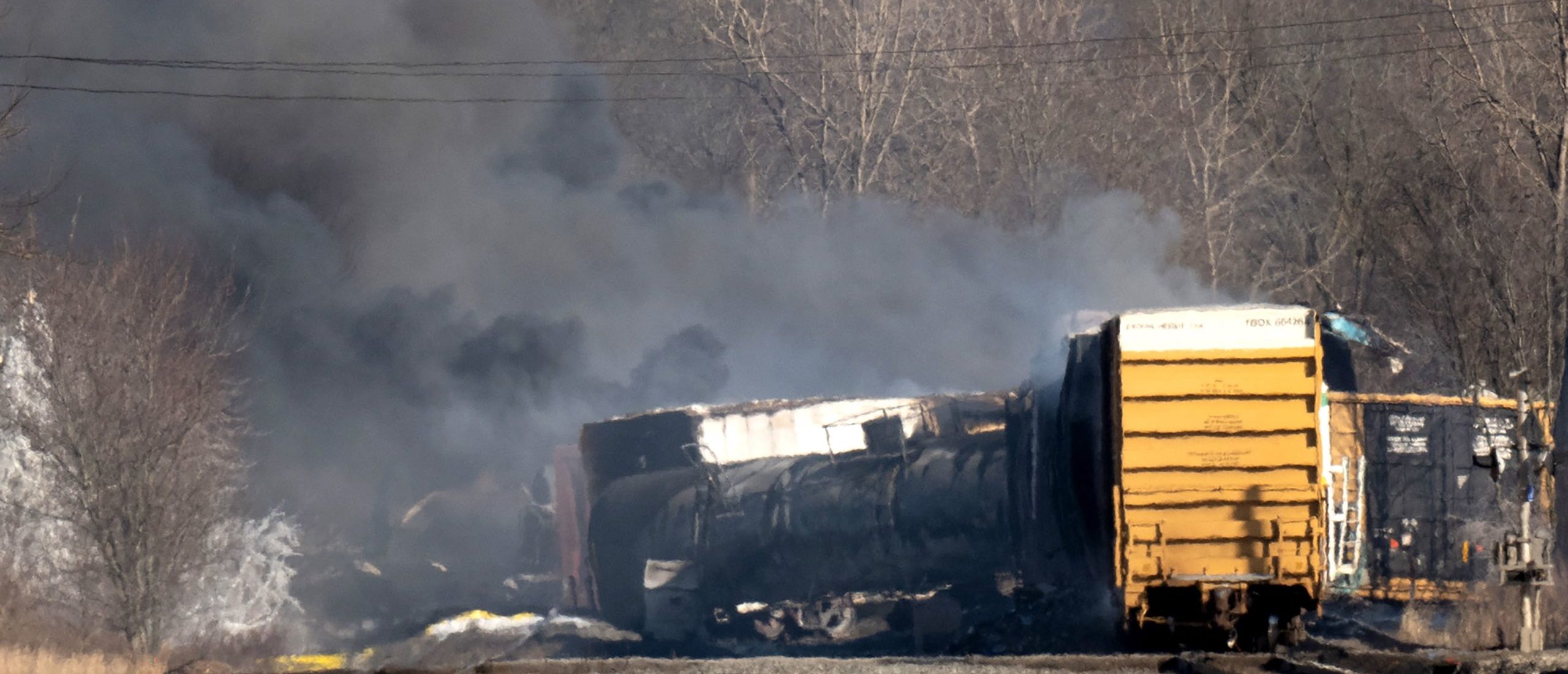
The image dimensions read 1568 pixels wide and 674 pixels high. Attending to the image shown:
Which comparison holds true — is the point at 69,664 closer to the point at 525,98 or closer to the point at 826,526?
the point at 826,526

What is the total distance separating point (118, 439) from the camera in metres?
22.4

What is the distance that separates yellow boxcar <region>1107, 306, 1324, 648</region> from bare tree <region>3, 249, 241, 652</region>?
1272cm

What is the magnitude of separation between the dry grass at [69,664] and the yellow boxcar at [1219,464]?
30.8ft

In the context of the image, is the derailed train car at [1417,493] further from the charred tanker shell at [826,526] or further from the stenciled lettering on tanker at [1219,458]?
the stenciled lettering on tanker at [1219,458]

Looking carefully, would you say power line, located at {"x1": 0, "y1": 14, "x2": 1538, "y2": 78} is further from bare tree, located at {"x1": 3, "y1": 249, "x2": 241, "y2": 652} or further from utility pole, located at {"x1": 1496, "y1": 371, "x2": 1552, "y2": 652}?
utility pole, located at {"x1": 1496, "y1": 371, "x2": 1552, "y2": 652}

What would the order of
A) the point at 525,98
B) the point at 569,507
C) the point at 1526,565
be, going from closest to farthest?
the point at 1526,565
the point at 569,507
the point at 525,98

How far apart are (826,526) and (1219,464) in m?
7.63

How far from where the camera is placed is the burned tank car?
63.1ft

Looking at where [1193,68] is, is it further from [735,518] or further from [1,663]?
[1,663]

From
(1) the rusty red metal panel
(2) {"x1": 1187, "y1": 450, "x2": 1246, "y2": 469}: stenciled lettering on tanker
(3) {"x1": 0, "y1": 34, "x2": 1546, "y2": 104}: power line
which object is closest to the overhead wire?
(3) {"x1": 0, "y1": 34, "x2": 1546, "y2": 104}: power line

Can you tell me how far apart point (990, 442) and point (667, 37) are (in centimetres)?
3103

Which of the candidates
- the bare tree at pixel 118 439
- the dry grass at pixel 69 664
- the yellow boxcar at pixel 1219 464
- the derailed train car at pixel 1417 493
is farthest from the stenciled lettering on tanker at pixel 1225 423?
the bare tree at pixel 118 439

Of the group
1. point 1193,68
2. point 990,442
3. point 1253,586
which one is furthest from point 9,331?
point 1193,68

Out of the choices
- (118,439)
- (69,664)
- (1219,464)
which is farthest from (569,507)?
(1219,464)
